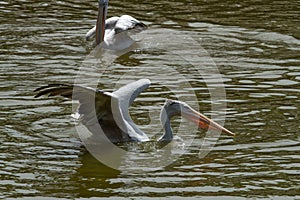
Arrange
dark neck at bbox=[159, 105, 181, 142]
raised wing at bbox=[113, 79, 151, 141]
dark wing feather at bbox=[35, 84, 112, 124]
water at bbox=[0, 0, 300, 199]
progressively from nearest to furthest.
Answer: water at bbox=[0, 0, 300, 199] → dark wing feather at bbox=[35, 84, 112, 124] → raised wing at bbox=[113, 79, 151, 141] → dark neck at bbox=[159, 105, 181, 142]

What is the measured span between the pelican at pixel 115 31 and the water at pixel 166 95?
0.73ft

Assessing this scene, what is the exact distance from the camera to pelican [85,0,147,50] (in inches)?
459

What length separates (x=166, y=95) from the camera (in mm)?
9164

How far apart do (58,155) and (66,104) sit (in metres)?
1.49

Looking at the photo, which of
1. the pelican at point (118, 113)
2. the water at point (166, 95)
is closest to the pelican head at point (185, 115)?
the pelican at point (118, 113)

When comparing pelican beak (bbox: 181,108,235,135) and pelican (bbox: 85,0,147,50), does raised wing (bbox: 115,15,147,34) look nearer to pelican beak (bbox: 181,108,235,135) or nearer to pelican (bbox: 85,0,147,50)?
pelican (bbox: 85,0,147,50)

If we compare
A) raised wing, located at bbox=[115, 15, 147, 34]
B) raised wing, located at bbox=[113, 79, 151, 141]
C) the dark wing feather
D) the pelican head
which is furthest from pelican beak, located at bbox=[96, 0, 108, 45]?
the dark wing feather

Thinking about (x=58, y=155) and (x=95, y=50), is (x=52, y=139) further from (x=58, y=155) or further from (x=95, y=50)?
(x=95, y=50)

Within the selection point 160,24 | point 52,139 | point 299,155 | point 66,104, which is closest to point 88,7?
point 160,24

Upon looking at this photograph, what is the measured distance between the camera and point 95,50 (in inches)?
459

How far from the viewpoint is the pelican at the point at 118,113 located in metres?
7.49

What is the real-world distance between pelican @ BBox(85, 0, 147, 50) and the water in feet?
0.73

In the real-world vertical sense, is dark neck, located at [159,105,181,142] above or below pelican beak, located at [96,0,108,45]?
below

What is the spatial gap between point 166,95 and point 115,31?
9.37 feet
